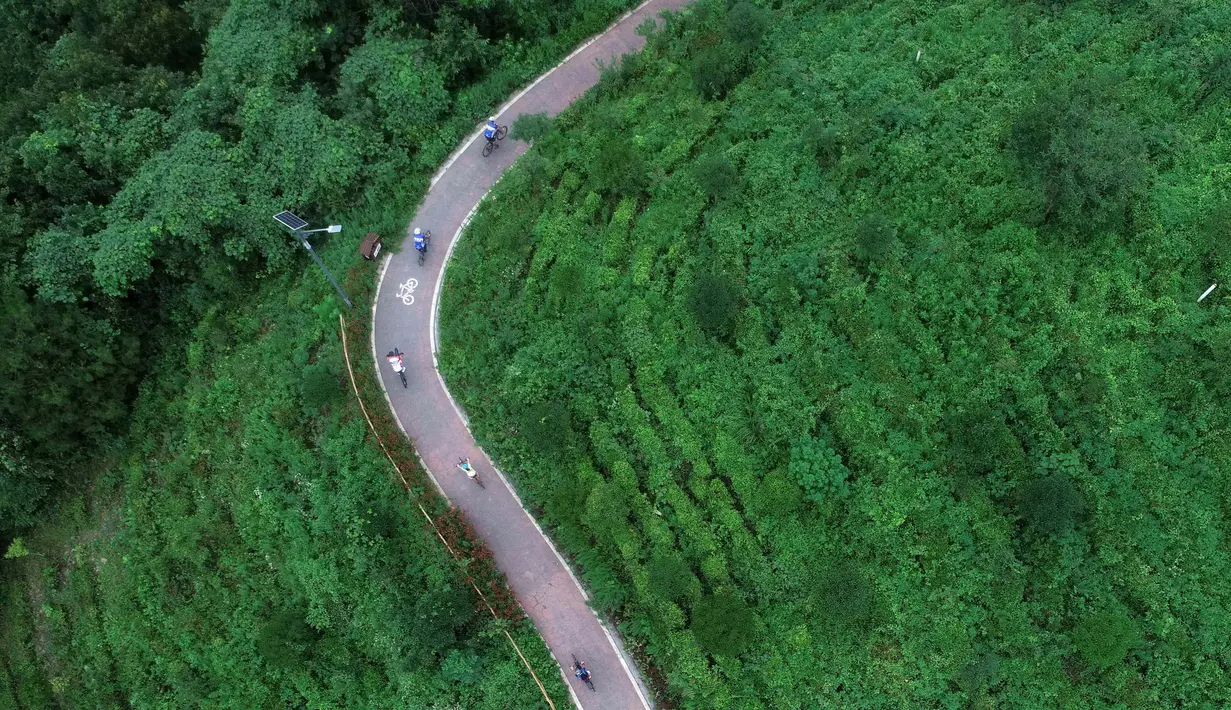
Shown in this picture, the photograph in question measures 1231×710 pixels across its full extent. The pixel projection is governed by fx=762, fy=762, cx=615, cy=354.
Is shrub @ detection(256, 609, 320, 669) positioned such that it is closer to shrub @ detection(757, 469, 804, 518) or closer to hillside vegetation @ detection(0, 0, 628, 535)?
hillside vegetation @ detection(0, 0, 628, 535)

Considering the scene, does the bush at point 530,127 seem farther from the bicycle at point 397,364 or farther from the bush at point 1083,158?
the bush at point 1083,158

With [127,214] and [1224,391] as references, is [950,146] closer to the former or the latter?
[1224,391]

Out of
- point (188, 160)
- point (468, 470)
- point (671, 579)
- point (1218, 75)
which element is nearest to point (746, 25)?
point (1218, 75)

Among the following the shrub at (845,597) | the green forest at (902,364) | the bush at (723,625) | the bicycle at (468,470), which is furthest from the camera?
the bicycle at (468,470)

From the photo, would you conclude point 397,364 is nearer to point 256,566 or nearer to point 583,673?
point 256,566

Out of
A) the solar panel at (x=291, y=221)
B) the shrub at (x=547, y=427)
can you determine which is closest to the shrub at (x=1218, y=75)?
the shrub at (x=547, y=427)
